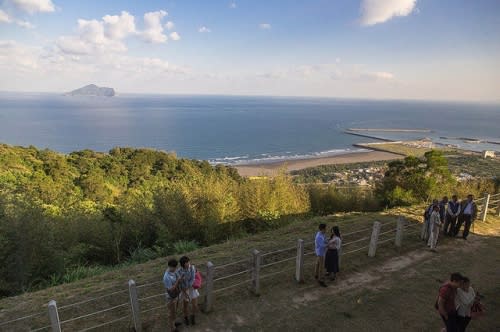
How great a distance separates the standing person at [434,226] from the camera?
32.8 feet

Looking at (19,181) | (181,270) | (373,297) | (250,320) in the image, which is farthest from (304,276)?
(19,181)

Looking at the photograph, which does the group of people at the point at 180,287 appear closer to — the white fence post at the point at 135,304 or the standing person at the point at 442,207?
the white fence post at the point at 135,304

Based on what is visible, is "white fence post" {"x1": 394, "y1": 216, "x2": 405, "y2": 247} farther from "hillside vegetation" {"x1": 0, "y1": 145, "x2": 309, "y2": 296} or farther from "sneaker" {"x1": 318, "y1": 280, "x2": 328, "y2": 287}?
Result: "hillside vegetation" {"x1": 0, "y1": 145, "x2": 309, "y2": 296}

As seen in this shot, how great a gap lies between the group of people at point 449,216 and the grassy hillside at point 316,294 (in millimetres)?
442

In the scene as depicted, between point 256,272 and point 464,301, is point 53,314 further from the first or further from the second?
point 464,301

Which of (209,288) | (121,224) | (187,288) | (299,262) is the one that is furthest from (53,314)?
(121,224)

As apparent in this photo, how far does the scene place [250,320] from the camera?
21.6 feet

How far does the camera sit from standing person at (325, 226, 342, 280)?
769 centimetres

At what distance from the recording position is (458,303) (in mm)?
5352

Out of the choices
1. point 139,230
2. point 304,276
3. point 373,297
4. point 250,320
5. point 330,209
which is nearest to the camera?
point 250,320

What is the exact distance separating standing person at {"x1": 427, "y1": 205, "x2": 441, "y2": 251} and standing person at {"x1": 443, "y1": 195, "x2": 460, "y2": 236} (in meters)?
1.35

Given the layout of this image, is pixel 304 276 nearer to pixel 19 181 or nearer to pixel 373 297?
pixel 373 297

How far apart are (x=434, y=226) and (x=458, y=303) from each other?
207 inches

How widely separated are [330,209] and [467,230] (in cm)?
804
